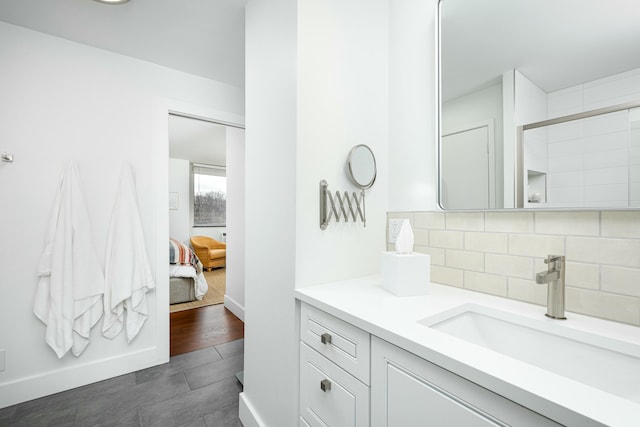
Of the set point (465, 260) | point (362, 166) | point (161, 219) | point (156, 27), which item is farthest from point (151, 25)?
point (465, 260)

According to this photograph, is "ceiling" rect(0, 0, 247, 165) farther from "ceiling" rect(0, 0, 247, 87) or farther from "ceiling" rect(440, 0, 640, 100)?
"ceiling" rect(440, 0, 640, 100)

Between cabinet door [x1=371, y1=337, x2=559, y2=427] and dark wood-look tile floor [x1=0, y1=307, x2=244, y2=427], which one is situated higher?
cabinet door [x1=371, y1=337, x2=559, y2=427]

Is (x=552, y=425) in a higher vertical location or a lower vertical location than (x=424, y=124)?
lower

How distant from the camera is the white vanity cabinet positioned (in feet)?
2.76

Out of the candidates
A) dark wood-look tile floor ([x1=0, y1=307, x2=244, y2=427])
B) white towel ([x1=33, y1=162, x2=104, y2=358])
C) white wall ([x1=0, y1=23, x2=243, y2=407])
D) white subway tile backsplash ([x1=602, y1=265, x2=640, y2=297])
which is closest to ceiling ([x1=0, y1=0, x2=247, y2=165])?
white wall ([x1=0, y1=23, x2=243, y2=407])

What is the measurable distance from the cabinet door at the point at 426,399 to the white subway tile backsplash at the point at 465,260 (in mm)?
628

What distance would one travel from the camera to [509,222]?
3.46 feet

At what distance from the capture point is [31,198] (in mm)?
1780

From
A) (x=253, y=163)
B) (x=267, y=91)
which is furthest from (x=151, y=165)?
(x=267, y=91)

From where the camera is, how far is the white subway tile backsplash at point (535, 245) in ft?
3.05

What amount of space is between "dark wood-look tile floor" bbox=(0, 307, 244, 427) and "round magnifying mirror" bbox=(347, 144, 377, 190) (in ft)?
5.02

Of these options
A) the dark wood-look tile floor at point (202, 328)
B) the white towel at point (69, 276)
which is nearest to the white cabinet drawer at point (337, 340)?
the white towel at point (69, 276)

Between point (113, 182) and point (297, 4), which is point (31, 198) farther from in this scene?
point (297, 4)

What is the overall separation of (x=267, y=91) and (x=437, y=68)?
2.72 ft
